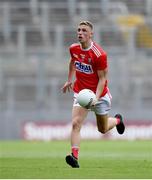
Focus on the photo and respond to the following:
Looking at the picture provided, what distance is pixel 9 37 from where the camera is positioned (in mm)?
26062

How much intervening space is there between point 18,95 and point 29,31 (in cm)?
297

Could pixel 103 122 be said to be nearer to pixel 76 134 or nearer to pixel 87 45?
pixel 76 134

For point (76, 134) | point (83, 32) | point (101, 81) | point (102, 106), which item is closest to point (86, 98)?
point (101, 81)

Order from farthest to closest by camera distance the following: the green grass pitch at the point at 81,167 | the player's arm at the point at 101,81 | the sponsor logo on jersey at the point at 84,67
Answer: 1. the sponsor logo on jersey at the point at 84,67
2. the player's arm at the point at 101,81
3. the green grass pitch at the point at 81,167

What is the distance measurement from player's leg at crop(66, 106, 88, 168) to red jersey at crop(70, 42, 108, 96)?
39cm

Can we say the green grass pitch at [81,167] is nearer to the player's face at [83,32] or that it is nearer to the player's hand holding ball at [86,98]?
Answer: the player's hand holding ball at [86,98]

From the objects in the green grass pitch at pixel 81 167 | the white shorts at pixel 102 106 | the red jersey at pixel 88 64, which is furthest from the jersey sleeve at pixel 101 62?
the green grass pitch at pixel 81 167

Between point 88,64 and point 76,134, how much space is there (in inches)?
42.3

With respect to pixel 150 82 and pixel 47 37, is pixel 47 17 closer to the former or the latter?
pixel 47 37

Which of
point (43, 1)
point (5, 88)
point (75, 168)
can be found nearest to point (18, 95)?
point (5, 88)

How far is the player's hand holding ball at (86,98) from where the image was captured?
38.8 ft

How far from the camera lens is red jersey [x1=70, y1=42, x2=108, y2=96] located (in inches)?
478

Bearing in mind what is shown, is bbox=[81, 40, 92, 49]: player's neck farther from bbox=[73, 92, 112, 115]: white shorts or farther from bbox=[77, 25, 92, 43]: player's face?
bbox=[73, 92, 112, 115]: white shorts

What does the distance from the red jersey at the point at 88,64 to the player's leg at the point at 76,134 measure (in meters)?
0.39
